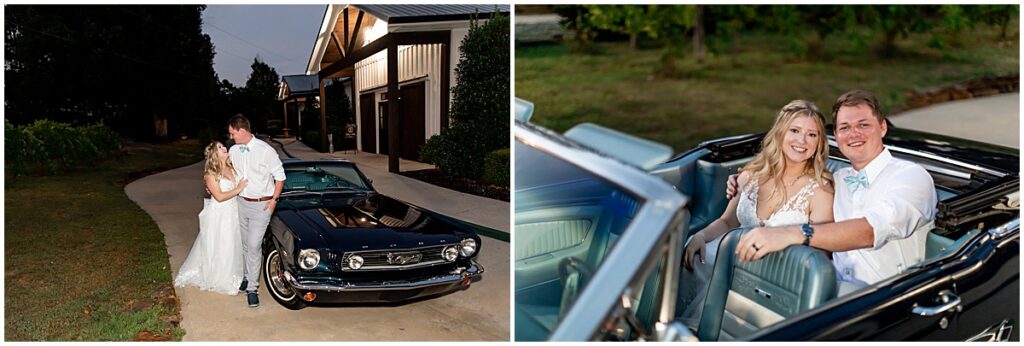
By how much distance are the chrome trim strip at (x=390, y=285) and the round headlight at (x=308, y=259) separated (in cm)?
8

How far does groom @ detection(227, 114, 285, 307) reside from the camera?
3.49 m

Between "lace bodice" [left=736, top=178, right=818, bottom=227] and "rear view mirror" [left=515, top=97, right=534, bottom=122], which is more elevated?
"rear view mirror" [left=515, top=97, right=534, bottom=122]

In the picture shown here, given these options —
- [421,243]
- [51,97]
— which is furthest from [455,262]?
[51,97]

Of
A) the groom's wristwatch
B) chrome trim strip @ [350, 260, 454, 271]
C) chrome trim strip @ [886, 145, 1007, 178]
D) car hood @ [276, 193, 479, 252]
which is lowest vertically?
chrome trim strip @ [350, 260, 454, 271]

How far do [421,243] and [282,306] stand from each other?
0.81 metres

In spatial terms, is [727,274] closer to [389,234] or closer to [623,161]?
[623,161]

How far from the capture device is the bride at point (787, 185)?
2.50 meters

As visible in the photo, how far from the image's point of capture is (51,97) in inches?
176

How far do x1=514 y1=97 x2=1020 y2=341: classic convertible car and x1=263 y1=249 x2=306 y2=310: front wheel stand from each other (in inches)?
63.9

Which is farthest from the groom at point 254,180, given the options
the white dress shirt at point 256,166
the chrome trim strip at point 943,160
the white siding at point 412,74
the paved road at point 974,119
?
the paved road at point 974,119

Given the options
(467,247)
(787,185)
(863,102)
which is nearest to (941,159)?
(863,102)

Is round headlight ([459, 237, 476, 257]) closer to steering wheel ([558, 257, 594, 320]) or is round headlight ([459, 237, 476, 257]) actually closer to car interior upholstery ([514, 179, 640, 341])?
car interior upholstery ([514, 179, 640, 341])

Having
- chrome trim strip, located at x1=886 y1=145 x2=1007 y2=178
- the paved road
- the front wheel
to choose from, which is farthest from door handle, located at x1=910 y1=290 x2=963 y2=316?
the paved road

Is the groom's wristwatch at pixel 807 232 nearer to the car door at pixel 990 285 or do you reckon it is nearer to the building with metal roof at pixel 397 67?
the car door at pixel 990 285
